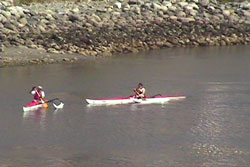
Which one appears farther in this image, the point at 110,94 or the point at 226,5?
the point at 226,5

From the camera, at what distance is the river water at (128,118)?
34344 millimetres

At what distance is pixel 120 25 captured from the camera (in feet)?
235

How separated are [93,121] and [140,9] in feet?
122

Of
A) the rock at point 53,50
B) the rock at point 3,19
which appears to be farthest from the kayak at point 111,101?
the rock at point 3,19

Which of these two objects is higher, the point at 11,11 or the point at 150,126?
the point at 11,11

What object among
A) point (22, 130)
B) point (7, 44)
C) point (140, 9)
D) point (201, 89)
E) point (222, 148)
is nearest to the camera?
point (222, 148)

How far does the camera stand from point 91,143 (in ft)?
120

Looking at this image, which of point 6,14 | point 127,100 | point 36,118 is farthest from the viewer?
point 6,14

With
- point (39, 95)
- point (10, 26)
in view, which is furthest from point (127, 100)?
point (10, 26)

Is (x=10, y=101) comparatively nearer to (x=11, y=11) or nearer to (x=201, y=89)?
(x=201, y=89)

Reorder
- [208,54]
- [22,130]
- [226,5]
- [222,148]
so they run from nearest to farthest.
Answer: [222,148], [22,130], [208,54], [226,5]

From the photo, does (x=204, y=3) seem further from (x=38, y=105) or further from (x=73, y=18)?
(x=38, y=105)

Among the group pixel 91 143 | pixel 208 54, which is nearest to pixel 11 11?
pixel 208 54

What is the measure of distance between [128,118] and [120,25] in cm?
3087
